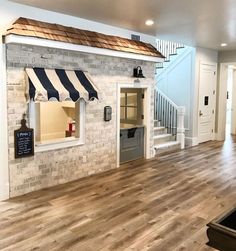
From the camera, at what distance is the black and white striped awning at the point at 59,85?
4180 millimetres

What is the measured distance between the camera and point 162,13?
4.67m

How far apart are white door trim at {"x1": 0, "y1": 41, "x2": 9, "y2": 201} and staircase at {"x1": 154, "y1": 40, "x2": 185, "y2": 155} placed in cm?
410

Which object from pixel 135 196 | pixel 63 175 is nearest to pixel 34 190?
pixel 63 175

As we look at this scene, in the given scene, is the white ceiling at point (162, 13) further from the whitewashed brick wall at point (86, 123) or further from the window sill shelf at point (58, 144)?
the window sill shelf at point (58, 144)

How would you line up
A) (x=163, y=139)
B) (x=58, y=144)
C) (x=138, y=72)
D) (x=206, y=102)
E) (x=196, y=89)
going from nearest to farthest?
(x=58, y=144) → (x=138, y=72) → (x=163, y=139) → (x=196, y=89) → (x=206, y=102)

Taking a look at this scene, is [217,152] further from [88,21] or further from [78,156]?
[88,21]

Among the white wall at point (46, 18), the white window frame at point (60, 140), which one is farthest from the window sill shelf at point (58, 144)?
the white wall at point (46, 18)

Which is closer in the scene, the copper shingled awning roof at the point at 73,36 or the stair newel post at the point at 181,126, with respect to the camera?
the copper shingled awning roof at the point at 73,36

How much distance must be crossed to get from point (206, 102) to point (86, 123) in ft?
16.0

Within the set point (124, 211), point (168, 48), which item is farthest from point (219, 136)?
point (124, 211)

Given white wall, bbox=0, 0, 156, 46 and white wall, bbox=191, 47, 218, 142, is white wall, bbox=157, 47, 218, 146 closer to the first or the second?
white wall, bbox=191, 47, 218, 142

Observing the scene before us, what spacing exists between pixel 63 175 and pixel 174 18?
344cm

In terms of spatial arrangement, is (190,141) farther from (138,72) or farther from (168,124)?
(138,72)

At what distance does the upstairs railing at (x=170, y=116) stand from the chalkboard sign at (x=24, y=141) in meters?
4.63
